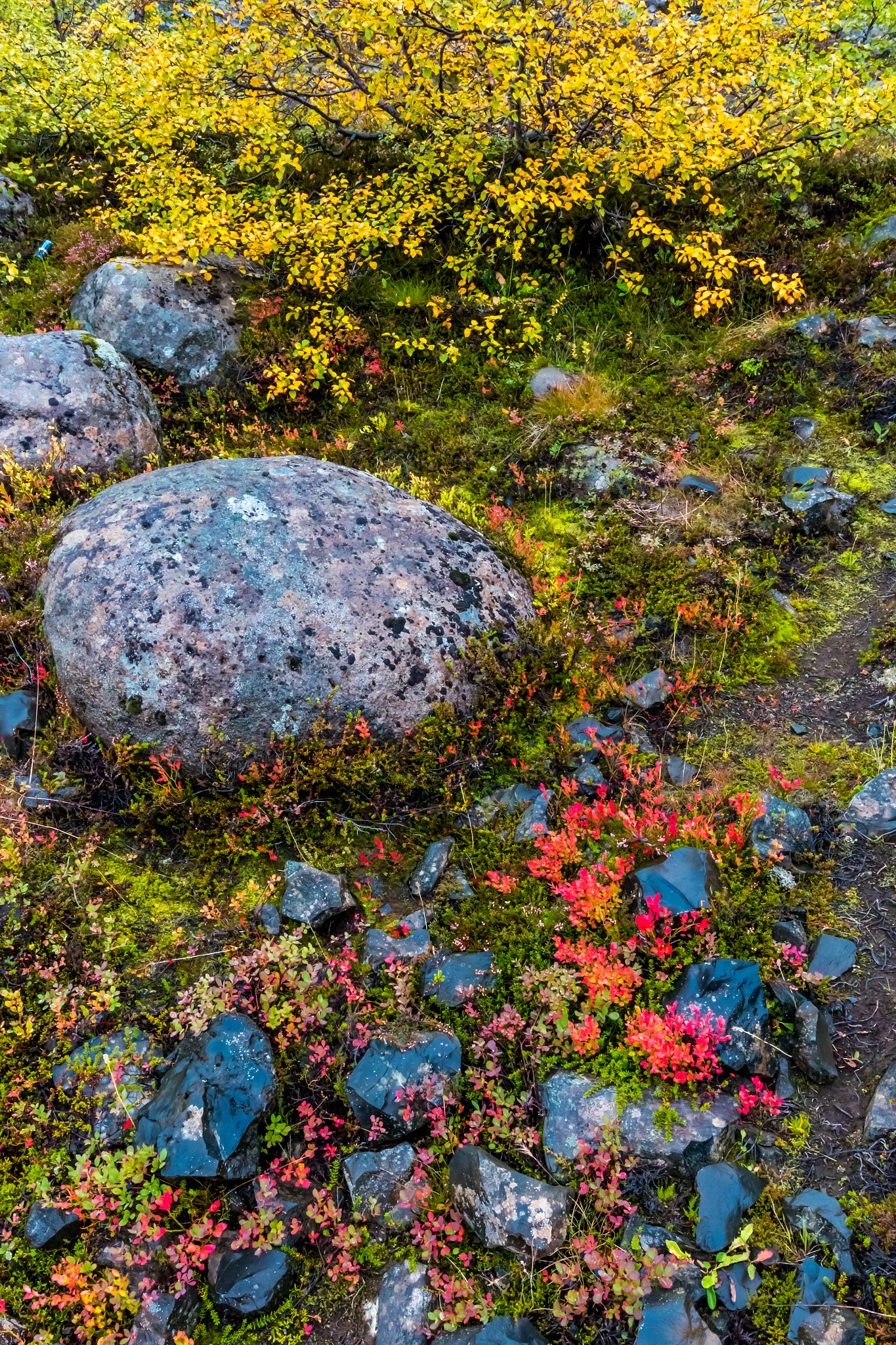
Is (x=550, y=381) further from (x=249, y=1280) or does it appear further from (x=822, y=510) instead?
(x=249, y=1280)

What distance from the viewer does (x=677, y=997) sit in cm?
402

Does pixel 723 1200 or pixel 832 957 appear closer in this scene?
pixel 723 1200

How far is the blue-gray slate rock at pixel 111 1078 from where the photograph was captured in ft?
12.6

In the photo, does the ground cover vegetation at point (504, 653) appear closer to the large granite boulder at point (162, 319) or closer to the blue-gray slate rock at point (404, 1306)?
the blue-gray slate rock at point (404, 1306)

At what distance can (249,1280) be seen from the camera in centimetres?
339

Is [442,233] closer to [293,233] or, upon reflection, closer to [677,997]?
[293,233]

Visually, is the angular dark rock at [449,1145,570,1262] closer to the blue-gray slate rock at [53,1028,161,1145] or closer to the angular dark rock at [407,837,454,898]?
the angular dark rock at [407,837,454,898]

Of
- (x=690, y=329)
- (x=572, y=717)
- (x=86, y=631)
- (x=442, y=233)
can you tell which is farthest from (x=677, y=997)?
(x=442, y=233)

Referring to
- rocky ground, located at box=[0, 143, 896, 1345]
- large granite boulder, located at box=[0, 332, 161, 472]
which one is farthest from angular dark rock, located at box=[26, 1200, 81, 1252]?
large granite boulder, located at box=[0, 332, 161, 472]

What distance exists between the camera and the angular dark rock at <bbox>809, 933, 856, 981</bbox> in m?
4.04

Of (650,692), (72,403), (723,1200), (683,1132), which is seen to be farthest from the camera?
(72,403)

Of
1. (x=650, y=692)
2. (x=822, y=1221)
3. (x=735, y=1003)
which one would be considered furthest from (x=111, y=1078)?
(x=650, y=692)

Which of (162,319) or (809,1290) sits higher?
(162,319)

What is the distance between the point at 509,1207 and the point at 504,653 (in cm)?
383
